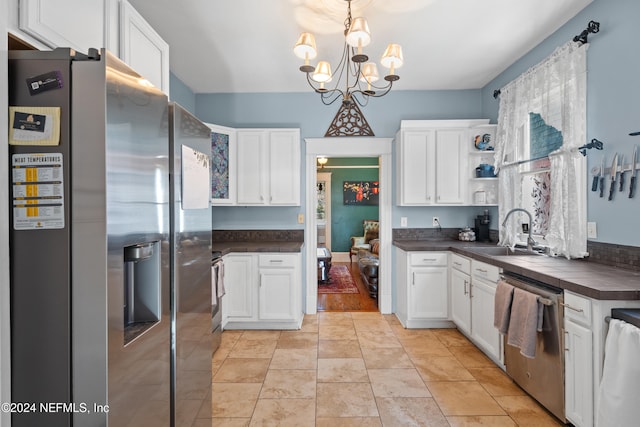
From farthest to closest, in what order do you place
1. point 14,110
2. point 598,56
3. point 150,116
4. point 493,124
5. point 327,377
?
1. point 493,124
2. point 327,377
3. point 598,56
4. point 150,116
5. point 14,110

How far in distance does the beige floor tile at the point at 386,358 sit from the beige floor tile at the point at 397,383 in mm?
80

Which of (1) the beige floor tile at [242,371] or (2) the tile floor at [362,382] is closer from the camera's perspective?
(2) the tile floor at [362,382]

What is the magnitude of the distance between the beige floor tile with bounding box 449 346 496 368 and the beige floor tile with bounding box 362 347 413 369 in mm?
472

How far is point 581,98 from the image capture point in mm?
2340

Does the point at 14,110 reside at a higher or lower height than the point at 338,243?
higher

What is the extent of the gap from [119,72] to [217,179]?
2810mm

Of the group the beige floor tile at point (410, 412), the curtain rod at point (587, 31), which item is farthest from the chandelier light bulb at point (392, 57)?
the beige floor tile at point (410, 412)

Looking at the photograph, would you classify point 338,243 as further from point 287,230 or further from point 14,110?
point 14,110

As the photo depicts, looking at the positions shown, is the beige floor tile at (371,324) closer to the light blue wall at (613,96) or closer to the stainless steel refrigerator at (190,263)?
the light blue wall at (613,96)

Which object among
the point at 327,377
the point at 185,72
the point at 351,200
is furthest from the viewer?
the point at 351,200

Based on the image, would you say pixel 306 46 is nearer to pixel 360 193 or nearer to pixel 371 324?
pixel 371 324

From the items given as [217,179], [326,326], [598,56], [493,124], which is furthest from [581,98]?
[217,179]

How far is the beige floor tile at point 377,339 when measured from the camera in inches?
120

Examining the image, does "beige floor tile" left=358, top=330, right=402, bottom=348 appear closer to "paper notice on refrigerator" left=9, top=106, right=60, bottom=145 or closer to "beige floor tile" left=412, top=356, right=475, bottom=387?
"beige floor tile" left=412, top=356, right=475, bottom=387
